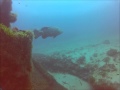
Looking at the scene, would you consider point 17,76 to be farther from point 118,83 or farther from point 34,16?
point 34,16

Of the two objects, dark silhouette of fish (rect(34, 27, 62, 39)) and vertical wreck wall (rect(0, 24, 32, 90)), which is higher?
dark silhouette of fish (rect(34, 27, 62, 39))

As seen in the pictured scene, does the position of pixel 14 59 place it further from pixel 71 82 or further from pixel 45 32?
pixel 45 32

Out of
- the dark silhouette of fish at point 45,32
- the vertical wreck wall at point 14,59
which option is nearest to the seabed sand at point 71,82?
the vertical wreck wall at point 14,59

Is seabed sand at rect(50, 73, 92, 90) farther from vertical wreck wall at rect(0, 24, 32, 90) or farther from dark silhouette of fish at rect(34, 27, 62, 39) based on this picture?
dark silhouette of fish at rect(34, 27, 62, 39)

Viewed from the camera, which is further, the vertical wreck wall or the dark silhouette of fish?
the dark silhouette of fish

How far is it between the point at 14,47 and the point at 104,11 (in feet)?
322

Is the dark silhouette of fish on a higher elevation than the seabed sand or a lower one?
higher

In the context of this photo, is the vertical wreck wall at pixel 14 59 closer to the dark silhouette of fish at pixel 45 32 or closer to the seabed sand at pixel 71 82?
the seabed sand at pixel 71 82

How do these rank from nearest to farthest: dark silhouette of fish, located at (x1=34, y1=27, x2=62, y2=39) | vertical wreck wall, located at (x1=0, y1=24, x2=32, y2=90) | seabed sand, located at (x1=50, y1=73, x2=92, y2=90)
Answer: vertical wreck wall, located at (x1=0, y1=24, x2=32, y2=90)
seabed sand, located at (x1=50, y1=73, x2=92, y2=90)
dark silhouette of fish, located at (x1=34, y1=27, x2=62, y2=39)

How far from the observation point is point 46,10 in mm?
152250

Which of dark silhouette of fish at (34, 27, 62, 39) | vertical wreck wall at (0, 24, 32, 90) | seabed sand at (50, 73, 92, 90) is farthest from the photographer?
dark silhouette of fish at (34, 27, 62, 39)

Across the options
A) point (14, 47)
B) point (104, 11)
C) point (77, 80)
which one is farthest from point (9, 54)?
point (104, 11)

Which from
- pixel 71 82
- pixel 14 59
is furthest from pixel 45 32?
pixel 14 59

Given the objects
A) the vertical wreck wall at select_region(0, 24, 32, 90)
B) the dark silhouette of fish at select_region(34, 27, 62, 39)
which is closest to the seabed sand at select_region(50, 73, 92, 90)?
the vertical wreck wall at select_region(0, 24, 32, 90)
